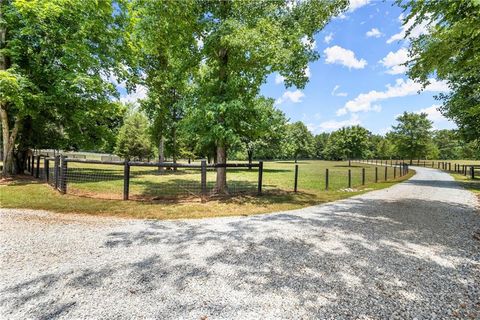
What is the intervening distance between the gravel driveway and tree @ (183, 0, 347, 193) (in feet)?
13.7

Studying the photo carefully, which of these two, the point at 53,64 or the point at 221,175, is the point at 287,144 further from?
the point at 53,64

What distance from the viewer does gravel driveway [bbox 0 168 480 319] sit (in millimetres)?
2900

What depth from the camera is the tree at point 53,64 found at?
1286cm

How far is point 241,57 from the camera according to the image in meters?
10.1

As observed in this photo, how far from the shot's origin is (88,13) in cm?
1506

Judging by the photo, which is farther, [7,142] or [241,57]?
[7,142]

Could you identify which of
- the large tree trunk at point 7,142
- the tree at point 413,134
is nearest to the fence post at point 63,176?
the large tree trunk at point 7,142

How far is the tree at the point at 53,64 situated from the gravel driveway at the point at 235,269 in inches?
370

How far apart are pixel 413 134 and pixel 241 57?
182 feet

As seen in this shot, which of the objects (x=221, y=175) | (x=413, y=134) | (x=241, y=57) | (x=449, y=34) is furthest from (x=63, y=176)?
(x=413, y=134)

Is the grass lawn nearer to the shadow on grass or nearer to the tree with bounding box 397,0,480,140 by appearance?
the tree with bounding box 397,0,480,140

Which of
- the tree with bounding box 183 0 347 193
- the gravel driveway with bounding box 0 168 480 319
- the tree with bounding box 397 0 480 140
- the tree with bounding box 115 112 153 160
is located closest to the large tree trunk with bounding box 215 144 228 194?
the tree with bounding box 183 0 347 193

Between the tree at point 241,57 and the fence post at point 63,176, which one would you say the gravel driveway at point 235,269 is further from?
the tree at point 241,57

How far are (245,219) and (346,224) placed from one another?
2475 mm
